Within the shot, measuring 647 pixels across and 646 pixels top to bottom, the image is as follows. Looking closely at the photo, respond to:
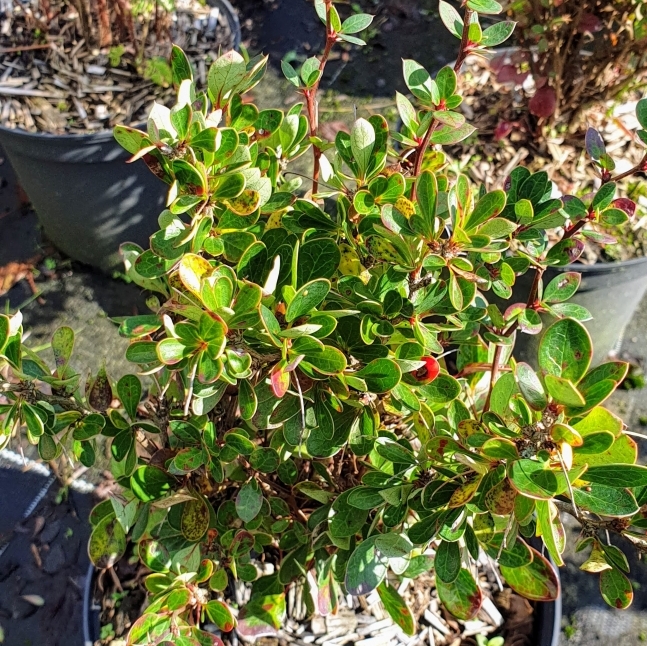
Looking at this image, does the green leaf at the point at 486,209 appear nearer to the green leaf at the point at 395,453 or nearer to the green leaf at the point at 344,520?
the green leaf at the point at 395,453

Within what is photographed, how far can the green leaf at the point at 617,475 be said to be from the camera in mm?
757

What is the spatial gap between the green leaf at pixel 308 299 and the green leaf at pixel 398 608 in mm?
691

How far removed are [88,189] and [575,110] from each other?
6.08ft

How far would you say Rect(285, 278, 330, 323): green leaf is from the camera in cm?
86

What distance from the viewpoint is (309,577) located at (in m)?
1.39

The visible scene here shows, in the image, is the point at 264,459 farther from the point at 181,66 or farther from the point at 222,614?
the point at 181,66

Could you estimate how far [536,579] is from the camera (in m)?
1.12

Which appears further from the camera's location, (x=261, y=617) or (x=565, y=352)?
(x=261, y=617)

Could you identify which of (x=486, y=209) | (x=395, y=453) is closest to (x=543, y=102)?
(x=486, y=209)

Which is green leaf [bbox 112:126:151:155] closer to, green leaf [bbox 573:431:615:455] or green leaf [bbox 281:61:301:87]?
green leaf [bbox 281:61:301:87]

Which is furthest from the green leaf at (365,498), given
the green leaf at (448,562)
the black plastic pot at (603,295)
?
the black plastic pot at (603,295)

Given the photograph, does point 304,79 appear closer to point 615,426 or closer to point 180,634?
point 615,426

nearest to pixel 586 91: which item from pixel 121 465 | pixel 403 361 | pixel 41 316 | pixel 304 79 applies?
pixel 304 79

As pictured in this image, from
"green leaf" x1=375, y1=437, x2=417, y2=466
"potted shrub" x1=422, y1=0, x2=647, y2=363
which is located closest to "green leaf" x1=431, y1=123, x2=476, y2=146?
"green leaf" x1=375, y1=437, x2=417, y2=466
